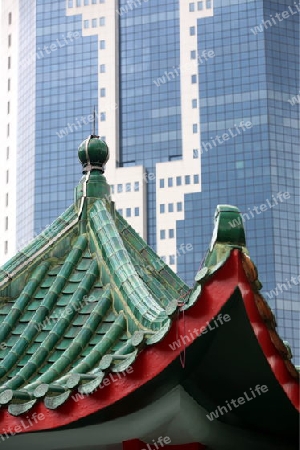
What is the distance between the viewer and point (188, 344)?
26.1 ft

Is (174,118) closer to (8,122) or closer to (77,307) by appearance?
(8,122)

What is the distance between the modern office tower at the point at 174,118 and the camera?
266 feet

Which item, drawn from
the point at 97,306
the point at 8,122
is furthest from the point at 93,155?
the point at 8,122

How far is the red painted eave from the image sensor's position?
7859 millimetres

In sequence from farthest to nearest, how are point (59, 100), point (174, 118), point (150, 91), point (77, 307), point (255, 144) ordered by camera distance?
point (59, 100) → point (150, 91) → point (174, 118) → point (255, 144) → point (77, 307)

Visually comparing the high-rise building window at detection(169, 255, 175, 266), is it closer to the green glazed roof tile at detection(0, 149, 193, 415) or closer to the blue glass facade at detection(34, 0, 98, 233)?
the blue glass facade at detection(34, 0, 98, 233)

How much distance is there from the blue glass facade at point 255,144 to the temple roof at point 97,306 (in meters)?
66.6

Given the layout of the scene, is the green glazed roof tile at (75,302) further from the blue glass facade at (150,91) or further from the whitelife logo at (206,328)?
the blue glass facade at (150,91)

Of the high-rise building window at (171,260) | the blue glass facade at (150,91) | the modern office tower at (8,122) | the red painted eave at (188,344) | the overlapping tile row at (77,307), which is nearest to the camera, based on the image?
the red painted eave at (188,344)

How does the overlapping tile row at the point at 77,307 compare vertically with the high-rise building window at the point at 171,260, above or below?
below

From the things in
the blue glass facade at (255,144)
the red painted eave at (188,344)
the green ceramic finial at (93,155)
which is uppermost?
the blue glass facade at (255,144)

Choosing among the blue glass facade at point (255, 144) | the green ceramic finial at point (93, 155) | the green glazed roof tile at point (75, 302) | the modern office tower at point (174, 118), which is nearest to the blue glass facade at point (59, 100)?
the modern office tower at point (174, 118)

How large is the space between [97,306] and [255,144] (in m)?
73.4

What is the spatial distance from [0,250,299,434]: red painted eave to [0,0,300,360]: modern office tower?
69.7m
